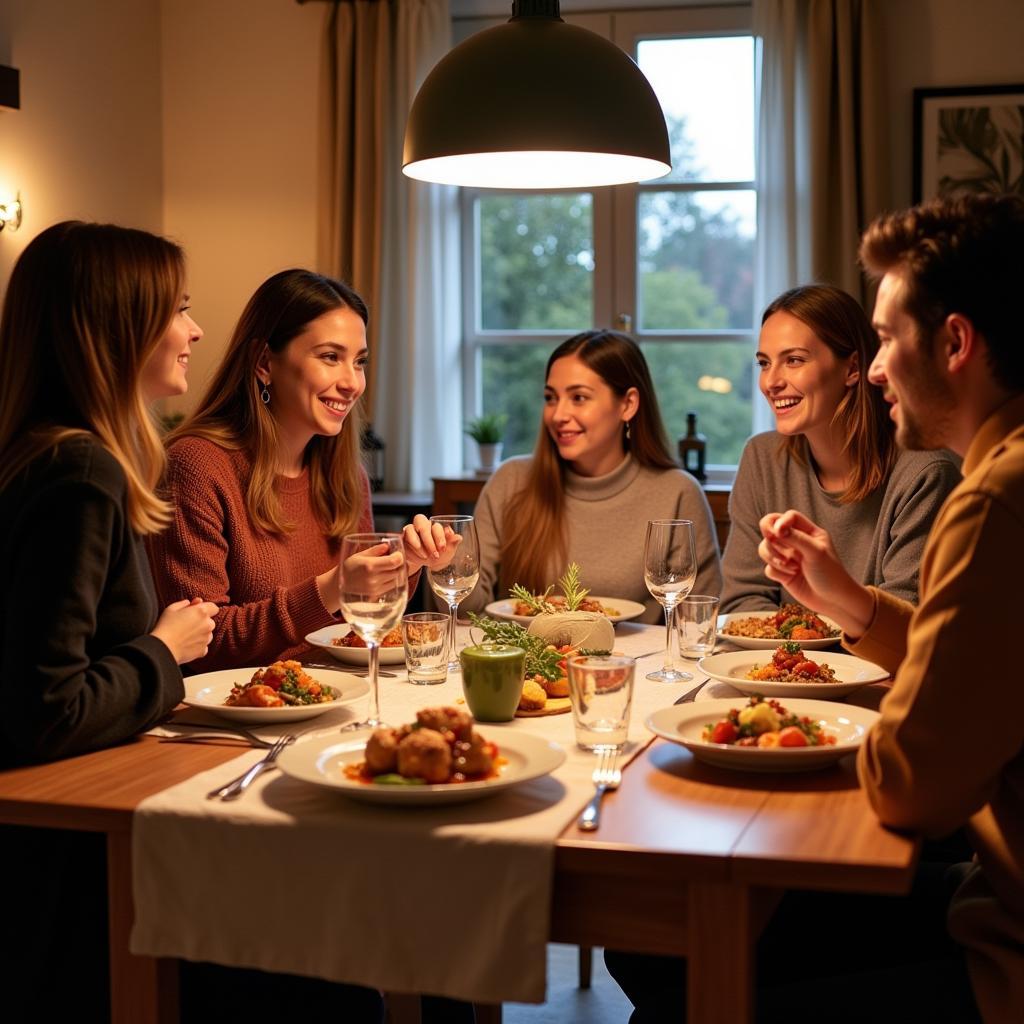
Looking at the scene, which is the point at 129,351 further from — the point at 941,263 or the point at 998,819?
the point at 998,819

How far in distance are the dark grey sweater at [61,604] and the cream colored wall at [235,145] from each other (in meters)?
3.86

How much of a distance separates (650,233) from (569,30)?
125 inches

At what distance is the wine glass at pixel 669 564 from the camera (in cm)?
212

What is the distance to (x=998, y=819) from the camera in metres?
1.42

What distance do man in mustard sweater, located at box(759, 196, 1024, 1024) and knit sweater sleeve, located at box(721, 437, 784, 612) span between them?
116 cm

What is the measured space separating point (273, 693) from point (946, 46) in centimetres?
413

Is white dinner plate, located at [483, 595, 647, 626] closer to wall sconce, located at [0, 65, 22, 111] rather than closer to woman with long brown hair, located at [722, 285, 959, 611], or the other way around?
woman with long brown hair, located at [722, 285, 959, 611]

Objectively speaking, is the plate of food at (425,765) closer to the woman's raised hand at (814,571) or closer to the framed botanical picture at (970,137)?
the woman's raised hand at (814,571)

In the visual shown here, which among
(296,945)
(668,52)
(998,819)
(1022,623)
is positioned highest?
(668,52)

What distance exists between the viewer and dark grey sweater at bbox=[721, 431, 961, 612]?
2.50 m

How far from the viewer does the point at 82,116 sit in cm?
483

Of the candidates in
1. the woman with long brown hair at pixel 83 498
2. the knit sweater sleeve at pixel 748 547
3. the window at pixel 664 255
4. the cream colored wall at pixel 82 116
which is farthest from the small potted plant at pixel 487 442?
the woman with long brown hair at pixel 83 498

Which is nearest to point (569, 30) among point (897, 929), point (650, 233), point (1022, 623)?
point (1022, 623)

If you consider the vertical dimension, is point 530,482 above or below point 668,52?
below
